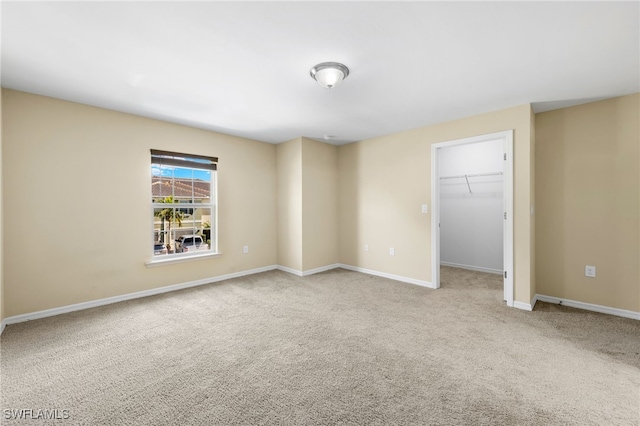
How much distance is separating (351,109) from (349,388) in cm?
292

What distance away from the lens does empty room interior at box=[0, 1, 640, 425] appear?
5.70 feet

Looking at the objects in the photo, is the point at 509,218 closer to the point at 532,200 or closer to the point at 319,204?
the point at 532,200

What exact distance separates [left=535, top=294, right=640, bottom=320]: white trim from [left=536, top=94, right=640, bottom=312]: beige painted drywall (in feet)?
0.16

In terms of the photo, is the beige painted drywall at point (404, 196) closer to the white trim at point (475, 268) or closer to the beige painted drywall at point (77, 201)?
the white trim at point (475, 268)

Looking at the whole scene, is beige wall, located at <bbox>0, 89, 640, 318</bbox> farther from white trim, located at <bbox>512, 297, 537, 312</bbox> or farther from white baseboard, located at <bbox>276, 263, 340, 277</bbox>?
white baseboard, located at <bbox>276, 263, 340, 277</bbox>

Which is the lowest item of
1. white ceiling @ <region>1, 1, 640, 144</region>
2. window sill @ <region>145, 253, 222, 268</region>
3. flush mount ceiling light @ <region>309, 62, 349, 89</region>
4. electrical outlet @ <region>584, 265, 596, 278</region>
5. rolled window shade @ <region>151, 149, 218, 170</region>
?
electrical outlet @ <region>584, 265, 596, 278</region>

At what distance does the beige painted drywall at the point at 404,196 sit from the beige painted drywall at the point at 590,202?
0.42m

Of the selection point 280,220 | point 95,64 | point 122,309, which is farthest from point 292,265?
point 95,64

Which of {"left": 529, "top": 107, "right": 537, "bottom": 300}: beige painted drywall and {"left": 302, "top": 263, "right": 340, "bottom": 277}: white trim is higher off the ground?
{"left": 529, "top": 107, "right": 537, "bottom": 300}: beige painted drywall

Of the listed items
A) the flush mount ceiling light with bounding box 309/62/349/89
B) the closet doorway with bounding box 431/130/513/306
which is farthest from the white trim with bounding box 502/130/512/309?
the flush mount ceiling light with bounding box 309/62/349/89

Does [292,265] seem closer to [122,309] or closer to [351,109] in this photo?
[122,309]

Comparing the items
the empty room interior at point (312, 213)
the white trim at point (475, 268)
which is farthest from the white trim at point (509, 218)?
the white trim at point (475, 268)

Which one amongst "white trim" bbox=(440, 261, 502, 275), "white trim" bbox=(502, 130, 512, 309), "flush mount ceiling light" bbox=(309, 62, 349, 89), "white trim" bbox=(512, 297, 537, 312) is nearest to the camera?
"flush mount ceiling light" bbox=(309, 62, 349, 89)

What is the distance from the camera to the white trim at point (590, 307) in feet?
9.76
